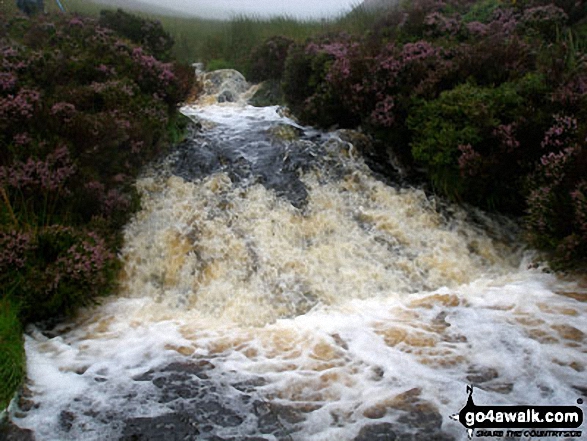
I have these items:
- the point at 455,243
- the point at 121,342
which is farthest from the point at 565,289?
the point at 121,342

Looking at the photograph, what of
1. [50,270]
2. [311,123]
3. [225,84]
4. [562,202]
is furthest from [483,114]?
[225,84]

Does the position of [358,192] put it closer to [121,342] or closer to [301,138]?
[301,138]

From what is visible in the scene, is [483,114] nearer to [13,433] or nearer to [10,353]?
[10,353]

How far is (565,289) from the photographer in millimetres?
5457

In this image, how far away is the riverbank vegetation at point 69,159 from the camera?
5.12 metres

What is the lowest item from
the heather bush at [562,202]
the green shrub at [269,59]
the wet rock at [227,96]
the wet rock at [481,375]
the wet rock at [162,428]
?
the wet rock at [162,428]

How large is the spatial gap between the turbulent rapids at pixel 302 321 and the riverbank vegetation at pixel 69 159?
369 millimetres

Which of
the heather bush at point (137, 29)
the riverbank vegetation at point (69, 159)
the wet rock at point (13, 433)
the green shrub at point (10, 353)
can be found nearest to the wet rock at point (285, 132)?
the riverbank vegetation at point (69, 159)

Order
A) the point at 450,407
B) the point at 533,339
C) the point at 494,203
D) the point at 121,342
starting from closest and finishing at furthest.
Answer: the point at 450,407, the point at 533,339, the point at 121,342, the point at 494,203

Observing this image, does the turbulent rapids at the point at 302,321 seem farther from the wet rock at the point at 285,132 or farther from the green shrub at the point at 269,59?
the green shrub at the point at 269,59

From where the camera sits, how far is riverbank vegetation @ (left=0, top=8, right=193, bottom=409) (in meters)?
5.12

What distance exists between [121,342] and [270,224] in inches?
120

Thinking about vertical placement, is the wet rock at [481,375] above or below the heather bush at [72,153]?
below

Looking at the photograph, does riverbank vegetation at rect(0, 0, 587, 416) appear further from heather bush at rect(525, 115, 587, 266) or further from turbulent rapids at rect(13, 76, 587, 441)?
turbulent rapids at rect(13, 76, 587, 441)
